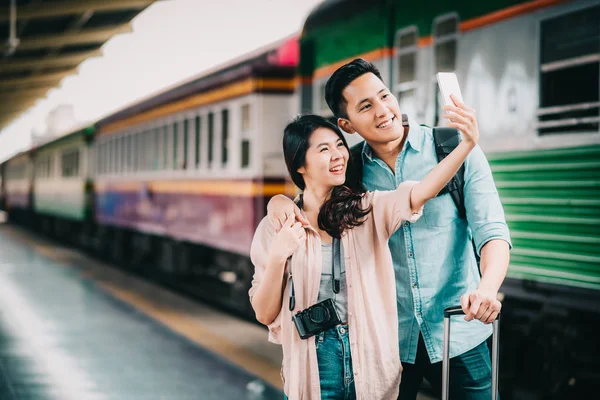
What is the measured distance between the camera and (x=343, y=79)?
90.1 inches

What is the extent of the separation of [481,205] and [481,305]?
0.32m

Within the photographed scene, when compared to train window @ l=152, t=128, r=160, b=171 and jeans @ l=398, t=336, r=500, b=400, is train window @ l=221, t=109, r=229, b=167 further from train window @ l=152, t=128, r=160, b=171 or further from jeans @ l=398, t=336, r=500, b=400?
jeans @ l=398, t=336, r=500, b=400

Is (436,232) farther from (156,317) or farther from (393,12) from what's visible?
(156,317)

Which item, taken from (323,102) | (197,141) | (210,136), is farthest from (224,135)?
(323,102)

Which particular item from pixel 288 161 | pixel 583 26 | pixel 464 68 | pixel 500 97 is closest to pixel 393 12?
pixel 464 68

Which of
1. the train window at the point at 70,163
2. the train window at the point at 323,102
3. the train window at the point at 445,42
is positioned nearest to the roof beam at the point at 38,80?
the train window at the point at 70,163

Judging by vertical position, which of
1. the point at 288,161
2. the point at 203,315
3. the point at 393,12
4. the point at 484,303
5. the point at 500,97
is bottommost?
the point at 203,315

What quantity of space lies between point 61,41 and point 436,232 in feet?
48.8

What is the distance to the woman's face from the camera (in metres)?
2.26

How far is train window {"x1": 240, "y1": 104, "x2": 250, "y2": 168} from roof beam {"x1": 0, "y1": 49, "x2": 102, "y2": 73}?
32.2ft

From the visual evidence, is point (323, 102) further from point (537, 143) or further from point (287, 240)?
point (287, 240)

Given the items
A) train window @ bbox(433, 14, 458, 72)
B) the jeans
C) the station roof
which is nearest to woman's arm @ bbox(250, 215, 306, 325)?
the jeans

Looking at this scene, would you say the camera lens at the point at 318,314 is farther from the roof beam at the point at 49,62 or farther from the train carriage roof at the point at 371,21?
the roof beam at the point at 49,62

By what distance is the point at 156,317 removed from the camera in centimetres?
862
